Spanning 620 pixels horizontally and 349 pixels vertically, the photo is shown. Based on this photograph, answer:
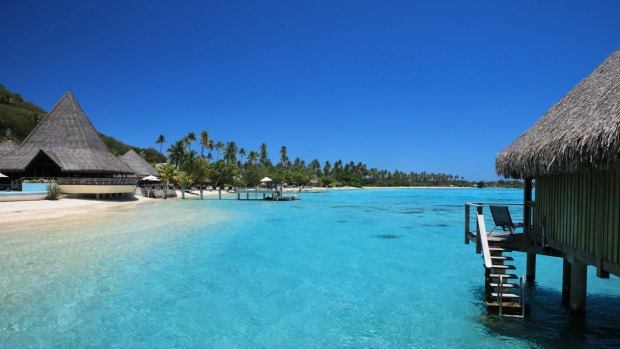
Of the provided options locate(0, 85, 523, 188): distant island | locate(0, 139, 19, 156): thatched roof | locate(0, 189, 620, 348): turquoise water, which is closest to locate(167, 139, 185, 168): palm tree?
locate(0, 85, 523, 188): distant island

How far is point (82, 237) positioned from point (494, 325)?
47.1ft

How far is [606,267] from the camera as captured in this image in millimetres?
4926

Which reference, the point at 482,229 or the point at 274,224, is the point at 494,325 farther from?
the point at 274,224

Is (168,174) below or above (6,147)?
below

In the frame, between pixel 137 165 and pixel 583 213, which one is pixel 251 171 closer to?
pixel 137 165

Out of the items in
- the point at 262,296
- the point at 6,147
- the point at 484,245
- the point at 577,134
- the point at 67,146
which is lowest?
the point at 262,296

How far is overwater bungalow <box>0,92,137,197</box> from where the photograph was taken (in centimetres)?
2948

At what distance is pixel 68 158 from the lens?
31.5 metres

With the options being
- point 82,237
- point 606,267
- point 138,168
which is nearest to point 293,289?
point 606,267

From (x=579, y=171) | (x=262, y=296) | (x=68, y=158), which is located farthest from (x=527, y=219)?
(x=68, y=158)

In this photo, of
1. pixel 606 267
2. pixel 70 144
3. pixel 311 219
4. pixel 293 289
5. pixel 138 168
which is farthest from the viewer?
pixel 138 168

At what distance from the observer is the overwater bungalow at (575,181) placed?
15.6 ft

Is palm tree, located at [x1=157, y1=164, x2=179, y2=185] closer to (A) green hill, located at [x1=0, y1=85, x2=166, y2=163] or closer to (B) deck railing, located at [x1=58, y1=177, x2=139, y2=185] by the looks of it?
(A) green hill, located at [x1=0, y1=85, x2=166, y2=163]

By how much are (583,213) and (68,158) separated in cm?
3454
